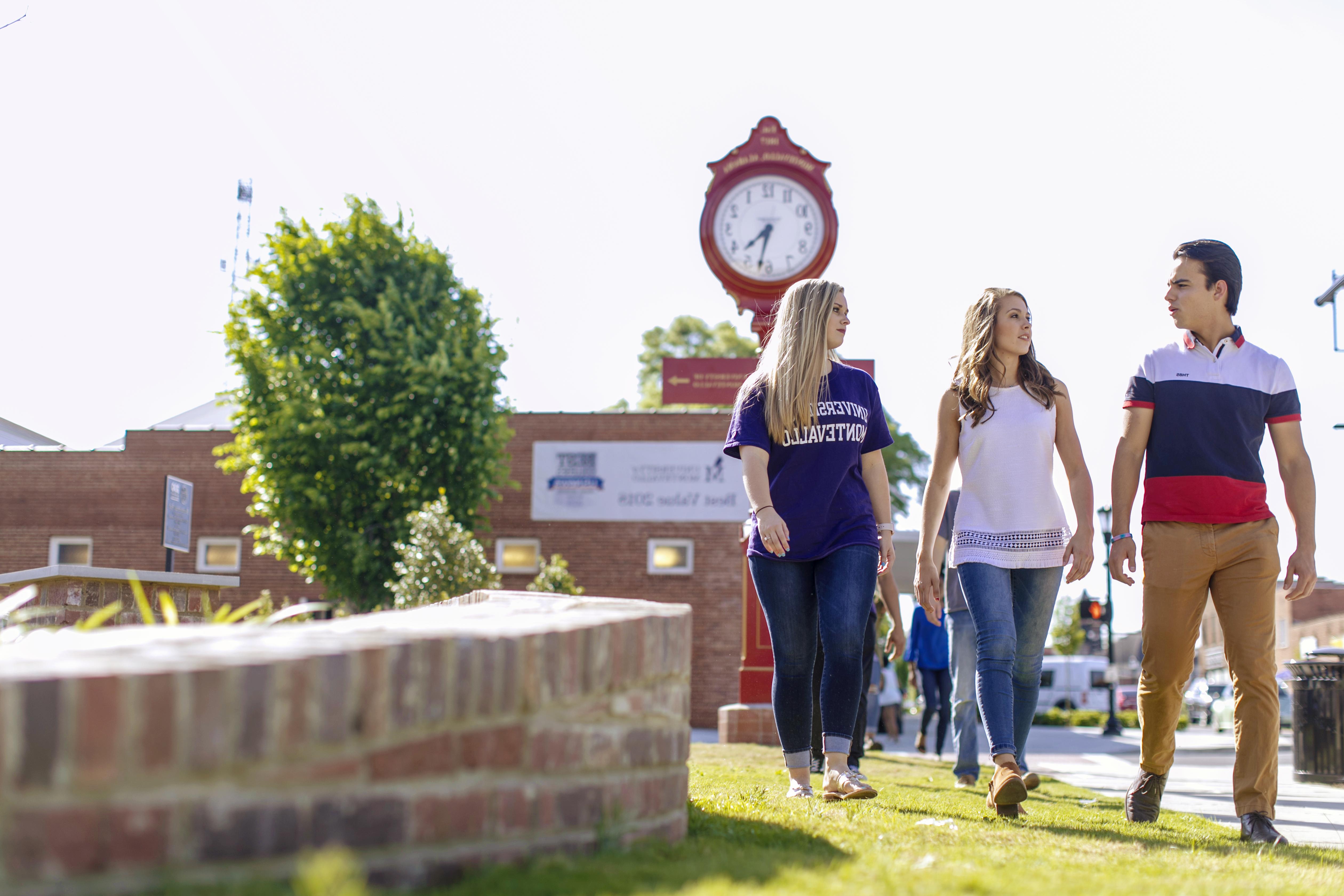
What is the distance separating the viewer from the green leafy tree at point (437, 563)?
20.0 meters

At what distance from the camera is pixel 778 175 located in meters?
16.6

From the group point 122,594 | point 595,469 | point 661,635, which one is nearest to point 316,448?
point 595,469

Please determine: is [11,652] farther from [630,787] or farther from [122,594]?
[122,594]

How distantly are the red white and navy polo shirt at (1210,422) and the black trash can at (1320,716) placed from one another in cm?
424

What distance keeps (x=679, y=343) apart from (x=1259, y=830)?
4091 centimetres

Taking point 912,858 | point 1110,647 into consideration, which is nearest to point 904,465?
point 1110,647

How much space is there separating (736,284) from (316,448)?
1047 cm

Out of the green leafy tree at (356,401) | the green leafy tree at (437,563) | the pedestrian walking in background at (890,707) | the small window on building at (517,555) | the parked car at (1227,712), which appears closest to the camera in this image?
the pedestrian walking in background at (890,707)

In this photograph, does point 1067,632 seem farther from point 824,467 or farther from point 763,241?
point 824,467

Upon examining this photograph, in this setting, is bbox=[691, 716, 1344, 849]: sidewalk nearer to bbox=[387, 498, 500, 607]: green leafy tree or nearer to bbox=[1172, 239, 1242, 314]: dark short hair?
bbox=[1172, 239, 1242, 314]: dark short hair

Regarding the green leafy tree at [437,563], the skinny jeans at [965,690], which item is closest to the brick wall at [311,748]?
the skinny jeans at [965,690]

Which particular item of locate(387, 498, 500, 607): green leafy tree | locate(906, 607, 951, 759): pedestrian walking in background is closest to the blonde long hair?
locate(906, 607, 951, 759): pedestrian walking in background

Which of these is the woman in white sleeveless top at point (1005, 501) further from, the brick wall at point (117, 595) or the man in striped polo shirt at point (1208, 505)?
the brick wall at point (117, 595)

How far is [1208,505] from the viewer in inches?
189
